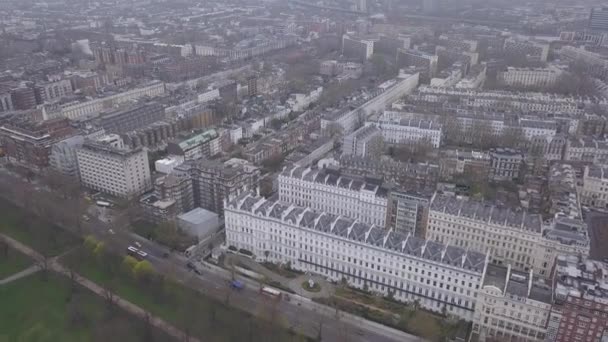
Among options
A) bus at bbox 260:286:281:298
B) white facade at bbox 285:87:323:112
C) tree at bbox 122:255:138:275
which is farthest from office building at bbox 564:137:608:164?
tree at bbox 122:255:138:275

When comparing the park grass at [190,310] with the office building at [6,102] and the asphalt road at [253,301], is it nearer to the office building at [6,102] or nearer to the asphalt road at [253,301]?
the asphalt road at [253,301]

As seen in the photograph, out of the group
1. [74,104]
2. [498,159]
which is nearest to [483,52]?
[498,159]

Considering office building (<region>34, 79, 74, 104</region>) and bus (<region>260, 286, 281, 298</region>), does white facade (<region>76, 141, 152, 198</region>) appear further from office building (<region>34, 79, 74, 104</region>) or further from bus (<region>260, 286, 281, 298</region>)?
office building (<region>34, 79, 74, 104</region>)

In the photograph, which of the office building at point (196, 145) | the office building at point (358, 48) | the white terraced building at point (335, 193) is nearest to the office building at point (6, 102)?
the office building at point (196, 145)

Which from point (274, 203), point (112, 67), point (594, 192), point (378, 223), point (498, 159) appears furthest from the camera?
point (112, 67)

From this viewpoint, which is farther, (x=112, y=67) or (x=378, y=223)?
(x=112, y=67)

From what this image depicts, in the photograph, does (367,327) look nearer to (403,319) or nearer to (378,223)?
(403,319)
